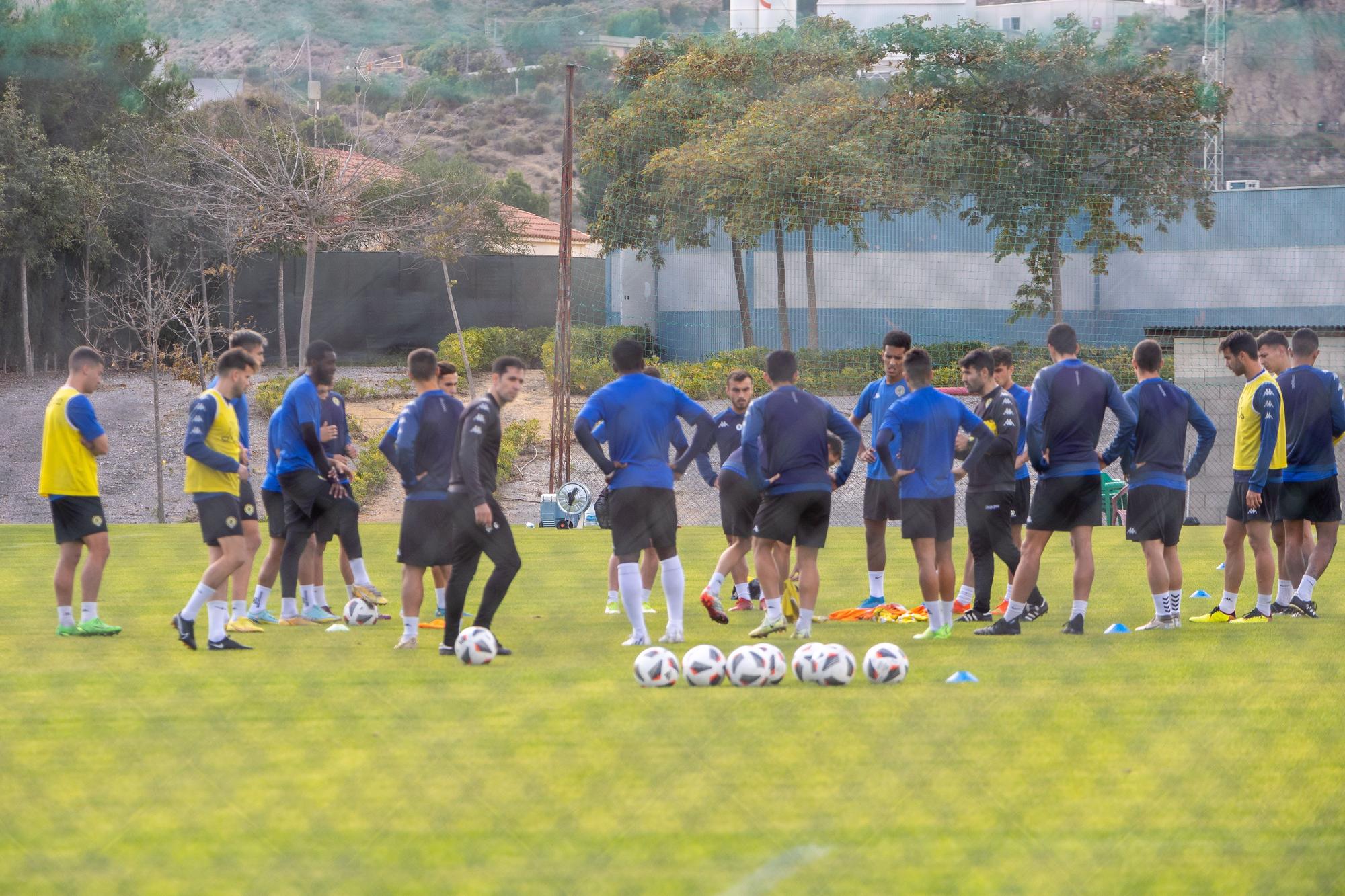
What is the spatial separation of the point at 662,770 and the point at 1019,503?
5190 millimetres

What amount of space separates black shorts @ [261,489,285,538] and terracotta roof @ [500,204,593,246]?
95.6ft

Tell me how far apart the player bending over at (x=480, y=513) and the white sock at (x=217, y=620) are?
138 centimetres

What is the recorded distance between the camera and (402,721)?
622 centimetres

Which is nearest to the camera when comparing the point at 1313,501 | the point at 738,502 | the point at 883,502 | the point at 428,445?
the point at 428,445

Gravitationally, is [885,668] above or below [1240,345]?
below

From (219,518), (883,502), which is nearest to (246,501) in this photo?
(219,518)

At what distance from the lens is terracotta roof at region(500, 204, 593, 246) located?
1630 inches

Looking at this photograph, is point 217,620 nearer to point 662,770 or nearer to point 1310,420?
point 662,770

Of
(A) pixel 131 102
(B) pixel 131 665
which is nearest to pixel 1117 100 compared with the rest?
(A) pixel 131 102

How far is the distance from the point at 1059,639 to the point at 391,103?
4883 cm

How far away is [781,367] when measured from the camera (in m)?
8.73

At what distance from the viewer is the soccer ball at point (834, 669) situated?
6941mm

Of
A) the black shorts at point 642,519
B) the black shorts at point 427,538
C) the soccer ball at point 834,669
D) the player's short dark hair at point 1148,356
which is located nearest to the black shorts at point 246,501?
the black shorts at point 427,538

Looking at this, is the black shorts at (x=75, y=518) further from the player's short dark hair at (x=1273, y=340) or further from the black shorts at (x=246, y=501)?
the player's short dark hair at (x=1273, y=340)
